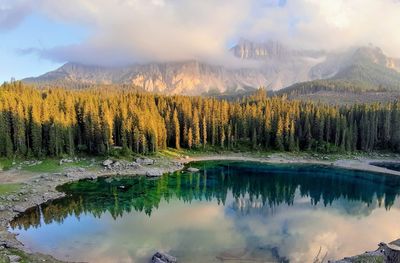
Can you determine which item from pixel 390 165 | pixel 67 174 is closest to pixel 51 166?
pixel 67 174

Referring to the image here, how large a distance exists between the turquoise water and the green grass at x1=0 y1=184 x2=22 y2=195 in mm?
8516

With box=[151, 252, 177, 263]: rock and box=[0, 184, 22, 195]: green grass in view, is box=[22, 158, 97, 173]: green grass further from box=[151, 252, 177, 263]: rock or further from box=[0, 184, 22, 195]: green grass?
box=[151, 252, 177, 263]: rock

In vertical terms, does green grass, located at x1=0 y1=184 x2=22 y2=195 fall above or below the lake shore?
above

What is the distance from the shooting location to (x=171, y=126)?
122 meters

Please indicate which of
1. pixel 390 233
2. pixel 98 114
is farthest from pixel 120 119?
pixel 390 233

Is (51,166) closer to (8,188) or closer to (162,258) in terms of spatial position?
(8,188)

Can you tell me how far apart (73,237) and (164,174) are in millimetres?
42821

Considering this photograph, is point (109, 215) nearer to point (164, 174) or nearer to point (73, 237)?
point (73, 237)

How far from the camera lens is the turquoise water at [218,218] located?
151 ft

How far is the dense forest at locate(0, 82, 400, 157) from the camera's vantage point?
94.5 metres

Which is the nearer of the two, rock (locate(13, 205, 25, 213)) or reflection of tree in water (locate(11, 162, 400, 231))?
rock (locate(13, 205, 25, 213))

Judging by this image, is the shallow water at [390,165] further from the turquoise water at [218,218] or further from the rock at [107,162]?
the rock at [107,162]

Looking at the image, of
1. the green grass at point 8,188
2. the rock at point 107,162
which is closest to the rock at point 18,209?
the green grass at point 8,188

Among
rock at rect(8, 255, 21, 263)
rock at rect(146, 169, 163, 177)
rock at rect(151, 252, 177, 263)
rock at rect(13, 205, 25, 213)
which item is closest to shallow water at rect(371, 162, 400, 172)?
rock at rect(146, 169, 163, 177)
